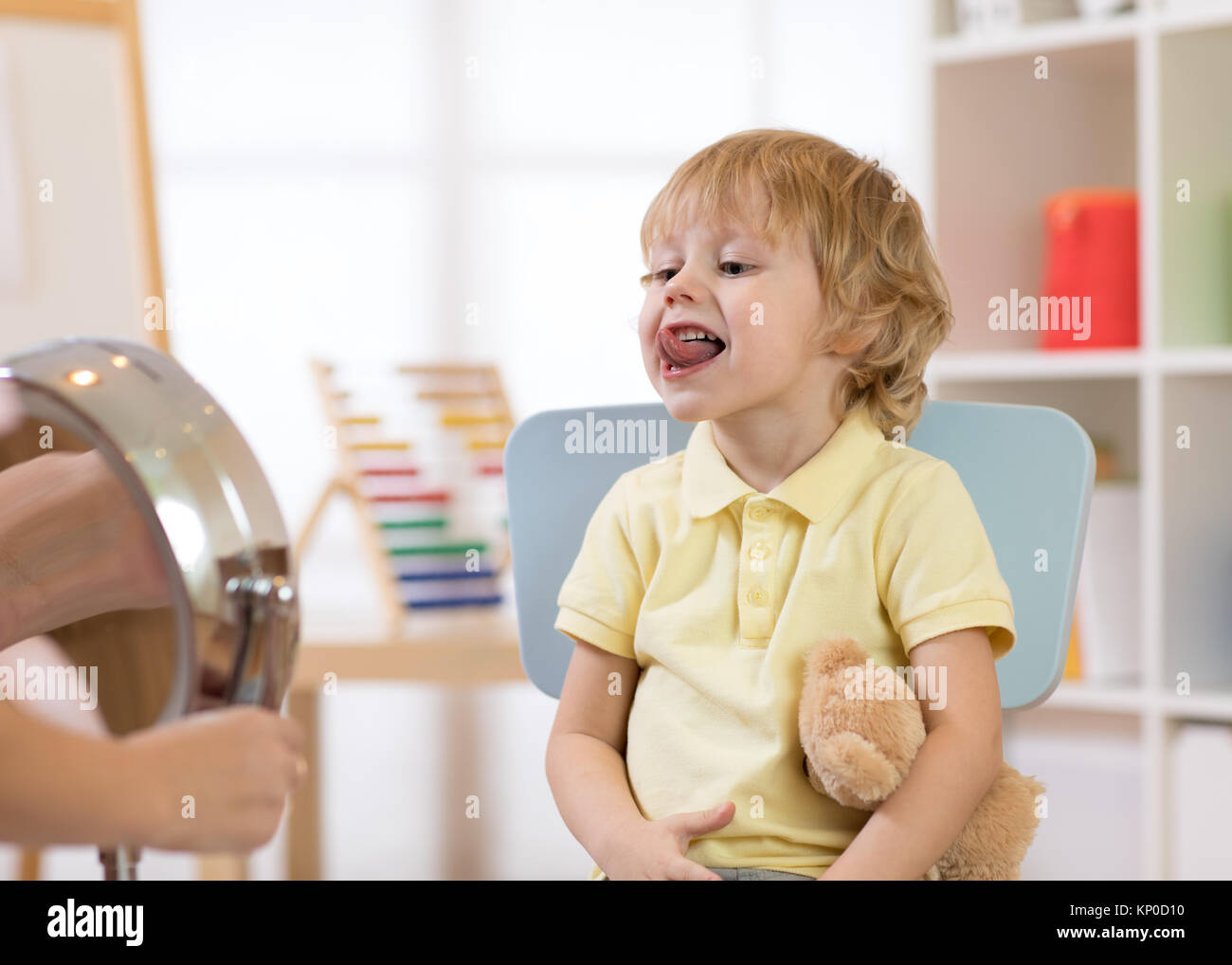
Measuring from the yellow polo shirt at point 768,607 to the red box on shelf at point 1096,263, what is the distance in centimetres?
87

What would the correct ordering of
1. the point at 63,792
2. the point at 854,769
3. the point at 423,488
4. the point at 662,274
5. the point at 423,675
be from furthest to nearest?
the point at 423,488
the point at 423,675
the point at 662,274
the point at 854,769
the point at 63,792

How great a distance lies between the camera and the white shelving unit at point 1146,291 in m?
1.38

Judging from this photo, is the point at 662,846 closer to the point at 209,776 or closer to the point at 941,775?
the point at 941,775

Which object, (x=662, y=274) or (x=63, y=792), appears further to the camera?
(x=662, y=274)

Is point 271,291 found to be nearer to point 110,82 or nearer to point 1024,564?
point 110,82

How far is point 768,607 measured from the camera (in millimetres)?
640

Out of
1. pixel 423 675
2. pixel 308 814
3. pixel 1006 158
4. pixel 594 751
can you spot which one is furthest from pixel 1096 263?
pixel 308 814

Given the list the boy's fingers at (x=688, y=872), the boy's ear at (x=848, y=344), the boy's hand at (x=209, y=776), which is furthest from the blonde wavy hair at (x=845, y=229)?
the boy's hand at (x=209, y=776)

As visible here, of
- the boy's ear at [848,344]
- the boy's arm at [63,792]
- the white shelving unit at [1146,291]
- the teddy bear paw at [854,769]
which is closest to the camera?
the boy's arm at [63,792]

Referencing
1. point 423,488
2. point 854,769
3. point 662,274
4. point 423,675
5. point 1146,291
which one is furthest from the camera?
point 423,488

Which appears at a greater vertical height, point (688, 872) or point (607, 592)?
point (607, 592)

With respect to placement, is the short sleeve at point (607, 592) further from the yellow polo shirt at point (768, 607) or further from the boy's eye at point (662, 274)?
the boy's eye at point (662, 274)

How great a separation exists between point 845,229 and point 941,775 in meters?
0.28
